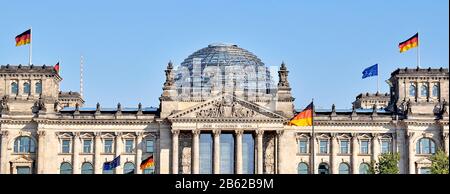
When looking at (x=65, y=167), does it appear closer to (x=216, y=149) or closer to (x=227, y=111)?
(x=216, y=149)

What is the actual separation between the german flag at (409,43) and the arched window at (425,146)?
11.5 m

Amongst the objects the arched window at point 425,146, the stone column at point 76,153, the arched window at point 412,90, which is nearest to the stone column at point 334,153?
the arched window at point 425,146

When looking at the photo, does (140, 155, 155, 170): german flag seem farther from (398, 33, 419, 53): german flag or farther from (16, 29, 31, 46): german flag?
(398, 33, 419, 53): german flag

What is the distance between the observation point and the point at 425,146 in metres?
110

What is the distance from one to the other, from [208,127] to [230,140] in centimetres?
383

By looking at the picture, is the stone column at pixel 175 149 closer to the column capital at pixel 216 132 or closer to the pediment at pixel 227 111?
the pediment at pixel 227 111

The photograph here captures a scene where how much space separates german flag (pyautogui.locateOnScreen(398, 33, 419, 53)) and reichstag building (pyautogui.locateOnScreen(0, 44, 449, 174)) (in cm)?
733

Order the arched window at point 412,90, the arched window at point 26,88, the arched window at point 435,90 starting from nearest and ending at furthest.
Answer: the arched window at point 26,88
the arched window at point 435,90
the arched window at point 412,90

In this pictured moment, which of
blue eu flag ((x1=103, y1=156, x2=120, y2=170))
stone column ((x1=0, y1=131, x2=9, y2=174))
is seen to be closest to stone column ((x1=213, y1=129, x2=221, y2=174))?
blue eu flag ((x1=103, y1=156, x2=120, y2=170))

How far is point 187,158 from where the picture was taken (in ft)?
358

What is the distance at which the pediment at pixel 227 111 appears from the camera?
10719 centimetres

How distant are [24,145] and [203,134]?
21.7 metres
